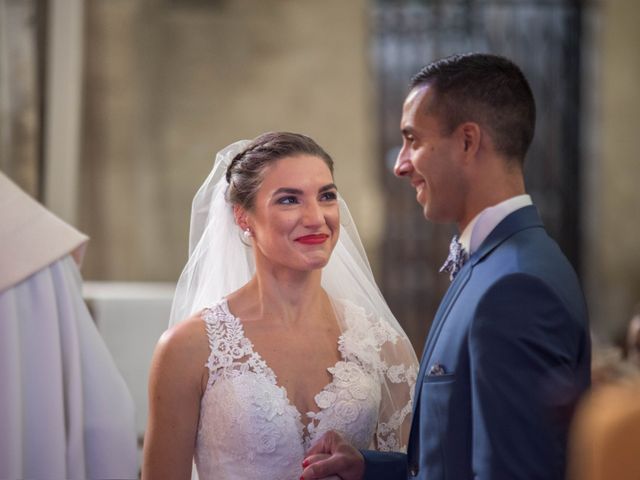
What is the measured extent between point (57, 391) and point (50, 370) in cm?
6

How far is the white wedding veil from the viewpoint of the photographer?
9.05 ft

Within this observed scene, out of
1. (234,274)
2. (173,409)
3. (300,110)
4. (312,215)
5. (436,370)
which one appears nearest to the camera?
(436,370)

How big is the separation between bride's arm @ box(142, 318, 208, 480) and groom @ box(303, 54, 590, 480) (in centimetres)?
34

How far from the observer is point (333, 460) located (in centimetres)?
235

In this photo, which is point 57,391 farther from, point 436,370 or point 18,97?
point 18,97

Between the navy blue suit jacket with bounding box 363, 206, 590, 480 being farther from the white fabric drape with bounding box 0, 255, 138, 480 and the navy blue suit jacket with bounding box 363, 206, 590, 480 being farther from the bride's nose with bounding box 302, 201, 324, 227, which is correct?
the white fabric drape with bounding box 0, 255, 138, 480

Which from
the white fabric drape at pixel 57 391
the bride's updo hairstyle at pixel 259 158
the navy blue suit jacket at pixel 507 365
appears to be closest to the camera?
the navy blue suit jacket at pixel 507 365

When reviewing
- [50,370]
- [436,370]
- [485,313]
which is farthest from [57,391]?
[485,313]

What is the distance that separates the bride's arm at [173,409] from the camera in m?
2.45

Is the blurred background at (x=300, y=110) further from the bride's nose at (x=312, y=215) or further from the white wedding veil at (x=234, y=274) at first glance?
the bride's nose at (x=312, y=215)

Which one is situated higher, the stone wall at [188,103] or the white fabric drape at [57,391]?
the stone wall at [188,103]

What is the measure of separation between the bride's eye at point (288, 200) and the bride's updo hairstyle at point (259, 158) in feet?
0.28

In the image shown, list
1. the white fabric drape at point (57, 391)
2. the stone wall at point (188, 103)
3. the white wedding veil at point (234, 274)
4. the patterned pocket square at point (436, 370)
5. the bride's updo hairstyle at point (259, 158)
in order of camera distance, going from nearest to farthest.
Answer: the patterned pocket square at point (436, 370)
the white fabric drape at point (57, 391)
the bride's updo hairstyle at point (259, 158)
the white wedding veil at point (234, 274)
the stone wall at point (188, 103)

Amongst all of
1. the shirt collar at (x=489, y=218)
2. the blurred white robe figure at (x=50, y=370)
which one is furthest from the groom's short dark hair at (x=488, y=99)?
the blurred white robe figure at (x=50, y=370)
